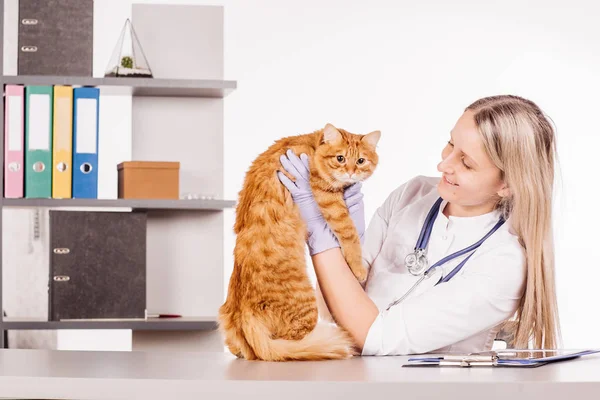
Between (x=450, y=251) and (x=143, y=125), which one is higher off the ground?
(x=143, y=125)

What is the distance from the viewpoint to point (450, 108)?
4.76 metres

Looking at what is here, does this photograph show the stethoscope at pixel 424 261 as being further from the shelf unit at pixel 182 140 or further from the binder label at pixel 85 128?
the binder label at pixel 85 128

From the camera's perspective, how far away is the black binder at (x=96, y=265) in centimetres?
288

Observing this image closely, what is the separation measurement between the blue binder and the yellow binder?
2 centimetres

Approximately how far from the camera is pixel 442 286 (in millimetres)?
1697

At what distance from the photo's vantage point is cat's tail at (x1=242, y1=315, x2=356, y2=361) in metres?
1.44

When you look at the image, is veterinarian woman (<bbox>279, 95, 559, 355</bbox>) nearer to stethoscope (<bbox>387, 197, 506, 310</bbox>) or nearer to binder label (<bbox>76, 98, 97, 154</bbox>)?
stethoscope (<bbox>387, 197, 506, 310</bbox>)

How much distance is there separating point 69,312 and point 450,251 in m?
1.55

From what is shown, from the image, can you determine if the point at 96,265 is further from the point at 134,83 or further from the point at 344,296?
the point at 344,296

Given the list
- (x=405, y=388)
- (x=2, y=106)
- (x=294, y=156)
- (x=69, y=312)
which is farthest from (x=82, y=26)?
(x=405, y=388)

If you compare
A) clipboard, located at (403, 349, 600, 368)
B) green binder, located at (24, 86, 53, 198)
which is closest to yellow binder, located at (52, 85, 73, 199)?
green binder, located at (24, 86, 53, 198)

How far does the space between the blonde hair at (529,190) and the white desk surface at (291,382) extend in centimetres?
43

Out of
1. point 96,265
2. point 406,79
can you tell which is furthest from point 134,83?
point 406,79

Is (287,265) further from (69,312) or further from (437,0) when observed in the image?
(437,0)
